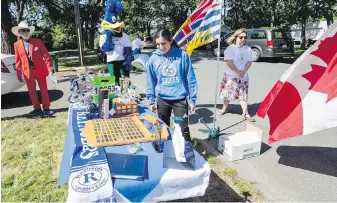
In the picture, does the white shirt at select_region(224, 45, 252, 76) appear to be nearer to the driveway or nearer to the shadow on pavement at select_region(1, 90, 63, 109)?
the driveway

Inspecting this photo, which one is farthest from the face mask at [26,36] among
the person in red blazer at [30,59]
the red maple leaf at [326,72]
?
the red maple leaf at [326,72]

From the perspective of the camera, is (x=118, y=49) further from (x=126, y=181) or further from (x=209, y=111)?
(x=126, y=181)

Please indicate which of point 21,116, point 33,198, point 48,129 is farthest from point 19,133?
point 33,198

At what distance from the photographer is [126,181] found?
1.91 meters

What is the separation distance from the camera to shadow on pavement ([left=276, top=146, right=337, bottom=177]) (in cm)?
360

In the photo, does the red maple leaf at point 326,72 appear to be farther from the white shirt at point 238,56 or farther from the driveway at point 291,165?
the white shirt at point 238,56

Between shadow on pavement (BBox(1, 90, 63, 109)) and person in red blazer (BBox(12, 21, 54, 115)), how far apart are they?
51.3 inches

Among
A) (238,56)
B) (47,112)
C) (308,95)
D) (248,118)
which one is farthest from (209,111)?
(47,112)

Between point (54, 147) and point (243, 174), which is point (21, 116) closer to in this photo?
point (54, 147)

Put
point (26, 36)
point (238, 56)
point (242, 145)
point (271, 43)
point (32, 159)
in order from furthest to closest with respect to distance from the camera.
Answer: point (271, 43) < point (26, 36) < point (238, 56) < point (32, 159) < point (242, 145)

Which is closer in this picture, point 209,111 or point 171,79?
point 171,79

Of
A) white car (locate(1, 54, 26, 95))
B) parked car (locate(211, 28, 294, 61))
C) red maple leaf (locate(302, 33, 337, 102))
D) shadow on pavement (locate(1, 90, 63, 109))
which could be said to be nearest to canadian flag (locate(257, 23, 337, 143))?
red maple leaf (locate(302, 33, 337, 102))

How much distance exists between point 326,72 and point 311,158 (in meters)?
1.62

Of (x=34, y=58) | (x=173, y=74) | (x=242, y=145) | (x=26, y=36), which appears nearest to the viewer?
(x=173, y=74)
